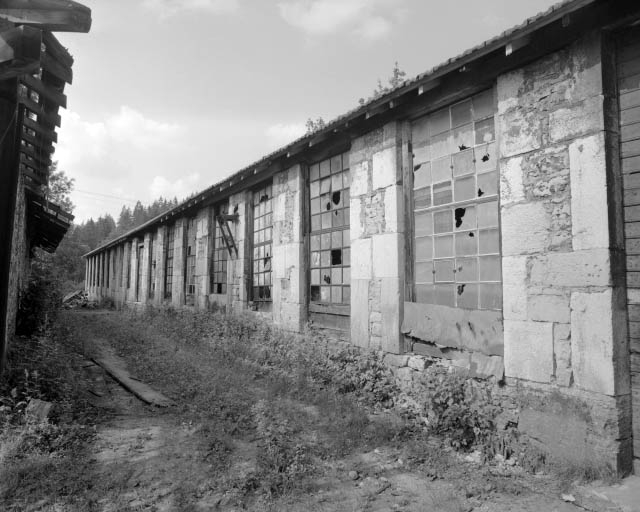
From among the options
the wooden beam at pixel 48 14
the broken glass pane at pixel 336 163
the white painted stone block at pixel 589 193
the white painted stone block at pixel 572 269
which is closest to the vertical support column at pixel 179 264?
the broken glass pane at pixel 336 163

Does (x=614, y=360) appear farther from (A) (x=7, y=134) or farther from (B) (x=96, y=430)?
(A) (x=7, y=134)

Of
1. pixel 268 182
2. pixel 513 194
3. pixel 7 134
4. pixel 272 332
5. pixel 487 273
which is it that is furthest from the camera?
pixel 268 182

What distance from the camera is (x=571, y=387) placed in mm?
3859

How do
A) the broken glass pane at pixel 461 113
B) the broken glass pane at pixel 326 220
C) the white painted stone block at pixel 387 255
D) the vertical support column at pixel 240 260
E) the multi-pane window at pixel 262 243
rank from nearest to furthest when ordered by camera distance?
1. the broken glass pane at pixel 461 113
2. the white painted stone block at pixel 387 255
3. the broken glass pane at pixel 326 220
4. the multi-pane window at pixel 262 243
5. the vertical support column at pixel 240 260

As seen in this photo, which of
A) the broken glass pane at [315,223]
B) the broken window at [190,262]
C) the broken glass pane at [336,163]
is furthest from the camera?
the broken window at [190,262]

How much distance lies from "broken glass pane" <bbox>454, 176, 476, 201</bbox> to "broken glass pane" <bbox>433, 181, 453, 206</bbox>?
0.11m

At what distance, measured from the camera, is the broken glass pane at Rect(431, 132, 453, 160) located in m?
5.45

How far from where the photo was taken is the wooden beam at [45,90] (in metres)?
4.43

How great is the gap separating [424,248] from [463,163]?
4.02ft

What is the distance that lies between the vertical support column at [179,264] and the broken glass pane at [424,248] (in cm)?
1051

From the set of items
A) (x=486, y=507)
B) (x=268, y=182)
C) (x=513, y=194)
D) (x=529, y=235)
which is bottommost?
(x=486, y=507)

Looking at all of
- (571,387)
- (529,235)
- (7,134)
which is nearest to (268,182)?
(7,134)

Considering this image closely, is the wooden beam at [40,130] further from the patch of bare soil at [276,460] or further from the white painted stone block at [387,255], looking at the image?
the white painted stone block at [387,255]

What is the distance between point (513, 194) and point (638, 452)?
103 inches
